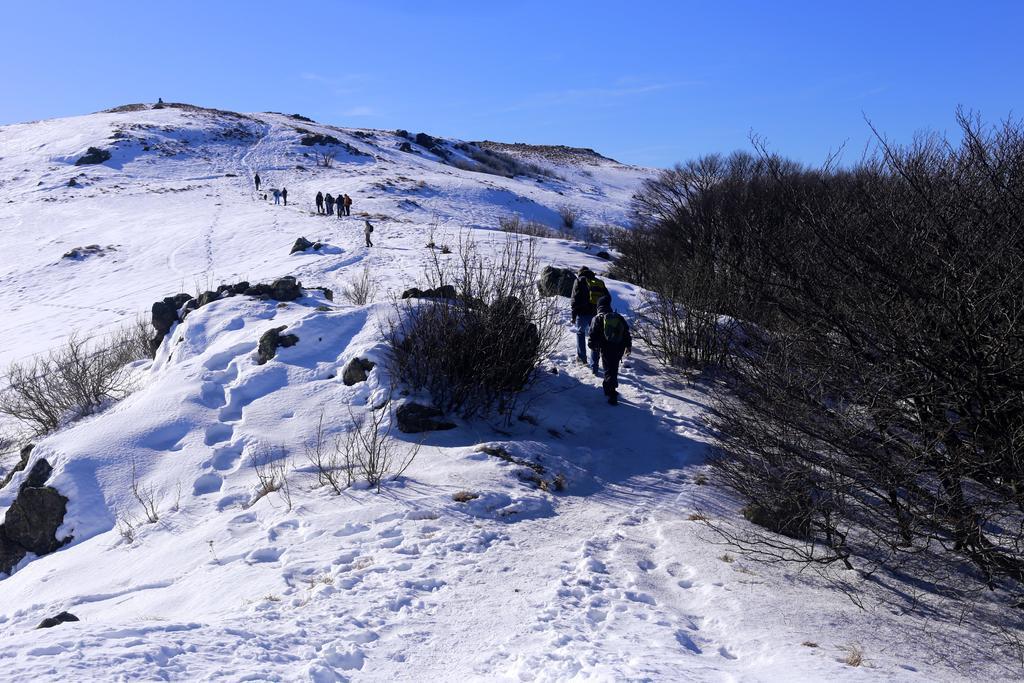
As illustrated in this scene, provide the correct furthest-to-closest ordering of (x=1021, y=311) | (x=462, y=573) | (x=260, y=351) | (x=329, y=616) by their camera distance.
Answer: (x=260, y=351) < (x=462, y=573) < (x=329, y=616) < (x=1021, y=311)

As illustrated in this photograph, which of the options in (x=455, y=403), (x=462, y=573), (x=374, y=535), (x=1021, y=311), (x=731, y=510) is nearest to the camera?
(x=1021, y=311)

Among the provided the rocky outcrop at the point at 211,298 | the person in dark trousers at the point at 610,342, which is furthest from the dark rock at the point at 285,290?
the person in dark trousers at the point at 610,342

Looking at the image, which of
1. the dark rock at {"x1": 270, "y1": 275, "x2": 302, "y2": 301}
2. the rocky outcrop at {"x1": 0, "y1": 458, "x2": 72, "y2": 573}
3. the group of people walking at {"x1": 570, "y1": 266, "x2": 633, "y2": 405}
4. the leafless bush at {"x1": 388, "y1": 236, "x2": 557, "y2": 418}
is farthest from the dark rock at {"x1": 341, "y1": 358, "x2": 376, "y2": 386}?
the dark rock at {"x1": 270, "y1": 275, "x2": 302, "y2": 301}

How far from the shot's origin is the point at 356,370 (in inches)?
336

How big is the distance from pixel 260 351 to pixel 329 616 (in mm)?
5670

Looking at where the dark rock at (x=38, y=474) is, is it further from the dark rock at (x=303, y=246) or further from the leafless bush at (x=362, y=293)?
the dark rock at (x=303, y=246)

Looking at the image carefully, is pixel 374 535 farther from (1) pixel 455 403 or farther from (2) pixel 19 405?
(2) pixel 19 405

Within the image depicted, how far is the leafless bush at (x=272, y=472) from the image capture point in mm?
6590

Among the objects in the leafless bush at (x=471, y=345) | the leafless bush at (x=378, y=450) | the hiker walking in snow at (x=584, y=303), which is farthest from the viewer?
the hiker walking in snow at (x=584, y=303)

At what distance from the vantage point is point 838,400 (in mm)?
5133

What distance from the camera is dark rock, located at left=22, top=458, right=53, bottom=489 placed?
764 centimetres

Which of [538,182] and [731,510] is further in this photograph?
[538,182]

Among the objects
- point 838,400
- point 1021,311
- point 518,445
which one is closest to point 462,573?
point 518,445

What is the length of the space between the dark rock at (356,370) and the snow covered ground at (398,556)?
108 millimetres
